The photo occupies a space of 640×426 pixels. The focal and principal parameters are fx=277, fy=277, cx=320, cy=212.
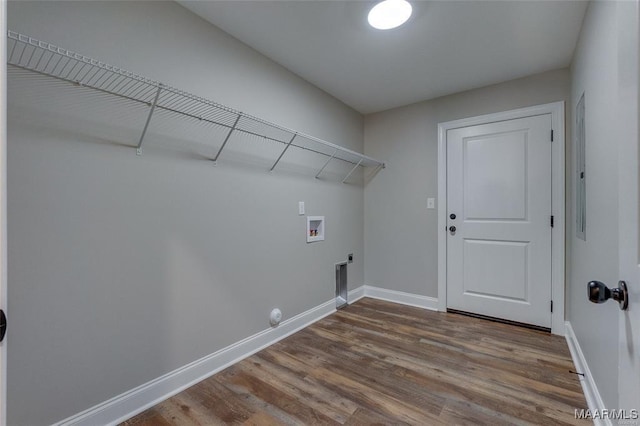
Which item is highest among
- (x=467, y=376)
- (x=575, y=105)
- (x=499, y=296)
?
(x=575, y=105)

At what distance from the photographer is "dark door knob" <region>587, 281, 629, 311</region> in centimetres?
69

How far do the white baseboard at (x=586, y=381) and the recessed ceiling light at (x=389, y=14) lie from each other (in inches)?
91.7

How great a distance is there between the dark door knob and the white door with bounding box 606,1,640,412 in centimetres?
2

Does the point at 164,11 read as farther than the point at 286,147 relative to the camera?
No

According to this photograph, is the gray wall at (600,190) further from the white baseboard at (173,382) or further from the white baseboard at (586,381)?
the white baseboard at (173,382)

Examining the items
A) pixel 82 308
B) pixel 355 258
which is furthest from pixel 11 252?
pixel 355 258

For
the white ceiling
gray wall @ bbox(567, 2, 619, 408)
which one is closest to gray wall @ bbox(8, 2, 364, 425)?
the white ceiling

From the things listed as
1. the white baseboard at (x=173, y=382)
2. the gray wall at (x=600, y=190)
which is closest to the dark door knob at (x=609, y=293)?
the gray wall at (x=600, y=190)

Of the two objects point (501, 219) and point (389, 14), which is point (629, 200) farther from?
point (501, 219)

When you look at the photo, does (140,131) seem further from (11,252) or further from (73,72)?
(11,252)

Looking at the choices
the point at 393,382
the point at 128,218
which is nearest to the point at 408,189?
the point at 393,382

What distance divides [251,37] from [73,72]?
3.70 ft

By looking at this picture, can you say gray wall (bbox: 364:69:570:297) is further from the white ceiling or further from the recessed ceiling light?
the recessed ceiling light

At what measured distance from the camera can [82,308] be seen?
4.26 ft
